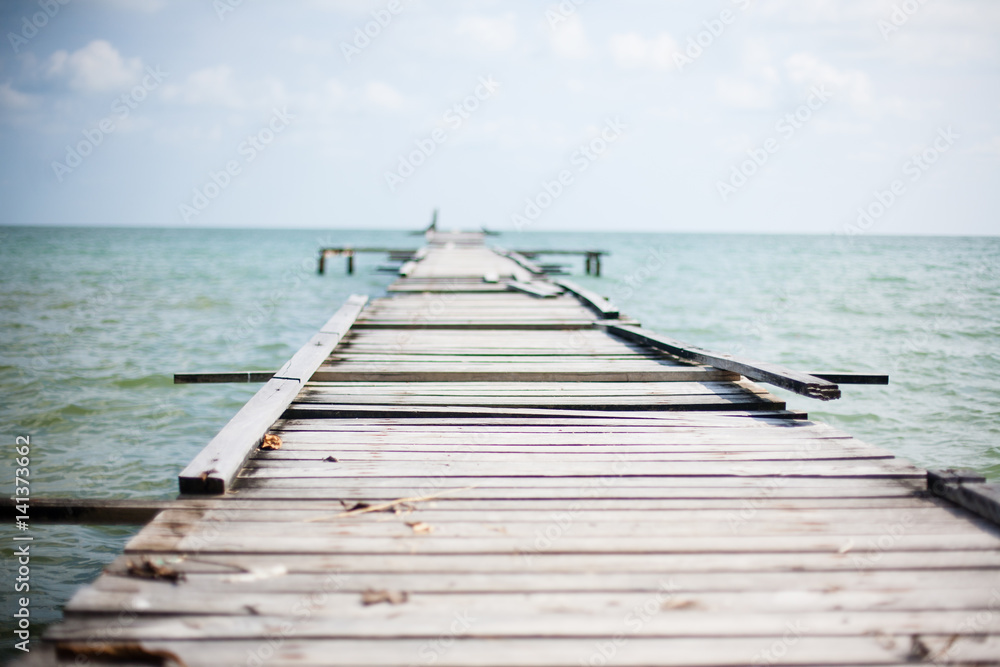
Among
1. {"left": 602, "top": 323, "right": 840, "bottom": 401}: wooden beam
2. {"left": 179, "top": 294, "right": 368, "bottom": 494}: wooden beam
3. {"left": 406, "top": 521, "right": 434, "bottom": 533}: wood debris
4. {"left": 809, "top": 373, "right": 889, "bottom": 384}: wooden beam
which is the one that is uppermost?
{"left": 602, "top": 323, "right": 840, "bottom": 401}: wooden beam

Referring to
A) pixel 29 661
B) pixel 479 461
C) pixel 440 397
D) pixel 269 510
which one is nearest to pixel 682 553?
pixel 479 461

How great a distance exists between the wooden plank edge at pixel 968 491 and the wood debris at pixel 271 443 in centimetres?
283

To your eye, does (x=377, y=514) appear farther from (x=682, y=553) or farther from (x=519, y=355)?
(x=519, y=355)

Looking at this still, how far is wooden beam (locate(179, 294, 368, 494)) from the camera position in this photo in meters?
2.42

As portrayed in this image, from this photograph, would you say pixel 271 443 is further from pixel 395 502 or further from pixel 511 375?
pixel 511 375

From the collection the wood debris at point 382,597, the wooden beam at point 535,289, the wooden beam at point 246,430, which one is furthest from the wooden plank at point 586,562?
the wooden beam at point 535,289

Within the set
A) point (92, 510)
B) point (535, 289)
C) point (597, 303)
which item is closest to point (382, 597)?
point (92, 510)

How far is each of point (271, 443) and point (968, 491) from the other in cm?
291

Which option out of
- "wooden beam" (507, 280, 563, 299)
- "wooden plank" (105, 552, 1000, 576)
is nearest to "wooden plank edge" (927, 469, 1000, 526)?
"wooden plank" (105, 552, 1000, 576)

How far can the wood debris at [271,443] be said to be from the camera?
2.99m

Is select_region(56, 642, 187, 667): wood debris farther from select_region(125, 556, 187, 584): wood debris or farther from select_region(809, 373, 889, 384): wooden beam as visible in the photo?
select_region(809, 373, 889, 384): wooden beam

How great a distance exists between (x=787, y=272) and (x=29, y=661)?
34.1m

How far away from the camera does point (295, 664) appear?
154cm

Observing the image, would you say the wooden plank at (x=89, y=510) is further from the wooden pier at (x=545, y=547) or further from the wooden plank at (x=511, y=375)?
the wooden plank at (x=511, y=375)
